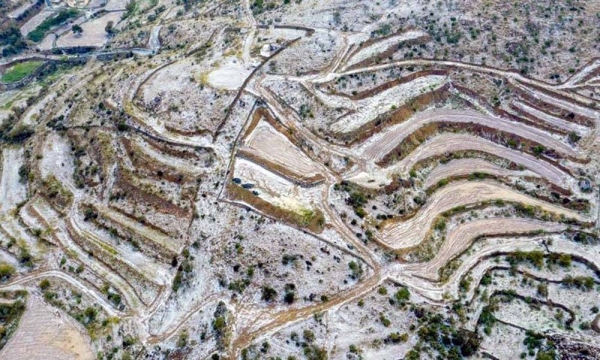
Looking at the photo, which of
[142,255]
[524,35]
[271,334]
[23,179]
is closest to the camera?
[271,334]

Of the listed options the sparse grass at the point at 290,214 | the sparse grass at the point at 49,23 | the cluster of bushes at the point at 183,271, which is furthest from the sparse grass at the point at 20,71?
the sparse grass at the point at 290,214

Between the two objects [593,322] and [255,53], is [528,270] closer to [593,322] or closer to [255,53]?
[593,322]

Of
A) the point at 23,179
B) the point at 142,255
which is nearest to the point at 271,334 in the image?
the point at 142,255

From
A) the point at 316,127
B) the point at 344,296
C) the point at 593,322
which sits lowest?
the point at 593,322

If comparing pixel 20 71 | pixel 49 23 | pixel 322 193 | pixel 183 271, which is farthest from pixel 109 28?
pixel 322 193

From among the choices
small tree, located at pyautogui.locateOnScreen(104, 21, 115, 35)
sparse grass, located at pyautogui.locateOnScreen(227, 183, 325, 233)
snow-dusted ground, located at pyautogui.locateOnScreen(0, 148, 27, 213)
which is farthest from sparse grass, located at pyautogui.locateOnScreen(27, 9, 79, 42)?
sparse grass, located at pyautogui.locateOnScreen(227, 183, 325, 233)

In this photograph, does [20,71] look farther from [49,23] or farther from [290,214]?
[290,214]

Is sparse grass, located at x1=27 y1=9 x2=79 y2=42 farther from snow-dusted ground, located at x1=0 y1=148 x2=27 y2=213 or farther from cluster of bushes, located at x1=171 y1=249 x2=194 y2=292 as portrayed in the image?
cluster of bushes, located at x1=171 y1=249 x2=194 y2=292

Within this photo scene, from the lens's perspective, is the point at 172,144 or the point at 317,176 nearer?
the point at 317,176

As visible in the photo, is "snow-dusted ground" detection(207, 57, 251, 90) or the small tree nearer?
"snow-dusted ground" detection(207, 57, 251, 90)
